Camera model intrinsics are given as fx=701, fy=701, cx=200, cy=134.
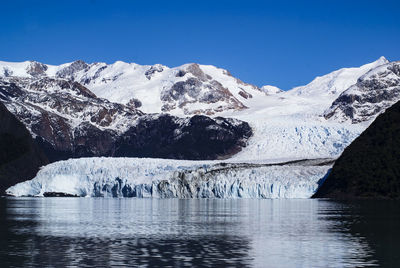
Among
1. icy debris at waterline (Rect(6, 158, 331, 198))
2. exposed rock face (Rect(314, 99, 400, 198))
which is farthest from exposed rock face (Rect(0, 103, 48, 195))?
exposed rock face (Rect(314, 99, 400, 198))

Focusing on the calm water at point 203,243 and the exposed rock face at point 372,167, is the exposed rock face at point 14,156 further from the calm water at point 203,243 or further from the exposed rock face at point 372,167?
the calm water at point 203,243

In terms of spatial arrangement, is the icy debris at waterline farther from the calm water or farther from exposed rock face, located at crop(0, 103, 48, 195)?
the calm water

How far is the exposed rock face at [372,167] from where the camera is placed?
110 m

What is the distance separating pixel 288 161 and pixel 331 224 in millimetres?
113185

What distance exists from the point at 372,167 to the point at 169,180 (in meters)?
38.8

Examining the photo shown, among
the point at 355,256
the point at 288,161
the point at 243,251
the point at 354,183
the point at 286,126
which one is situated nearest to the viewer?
the point at 355,256

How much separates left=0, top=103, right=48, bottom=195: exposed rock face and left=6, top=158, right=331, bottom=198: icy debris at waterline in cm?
2139

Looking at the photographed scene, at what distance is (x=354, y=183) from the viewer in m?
116

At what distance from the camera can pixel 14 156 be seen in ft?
605

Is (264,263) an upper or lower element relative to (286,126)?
lower

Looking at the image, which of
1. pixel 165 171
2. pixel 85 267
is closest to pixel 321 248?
pixel 85 267

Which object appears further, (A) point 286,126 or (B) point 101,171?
(A) point 286,126

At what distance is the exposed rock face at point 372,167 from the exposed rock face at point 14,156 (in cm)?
8249

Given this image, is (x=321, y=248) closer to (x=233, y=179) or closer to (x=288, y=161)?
(x=233, y=179)
